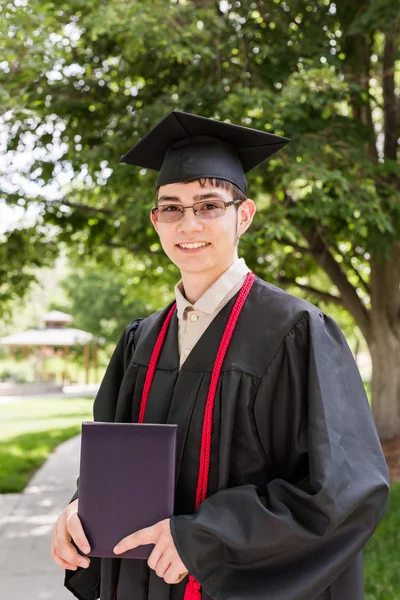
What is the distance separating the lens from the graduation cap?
202cm

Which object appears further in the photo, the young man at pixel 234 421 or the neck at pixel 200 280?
the neck at pixel 200 280

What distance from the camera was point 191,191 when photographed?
1.99 meters

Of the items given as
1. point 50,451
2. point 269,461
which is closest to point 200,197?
point 269,461

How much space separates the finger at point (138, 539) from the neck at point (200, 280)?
670 millimetres

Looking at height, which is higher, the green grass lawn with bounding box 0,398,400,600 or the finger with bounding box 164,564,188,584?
the finger with bounding box 164,564,188,584

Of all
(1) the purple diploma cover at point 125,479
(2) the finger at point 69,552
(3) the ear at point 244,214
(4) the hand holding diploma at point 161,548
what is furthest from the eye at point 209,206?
(2) the finger at point 69,552

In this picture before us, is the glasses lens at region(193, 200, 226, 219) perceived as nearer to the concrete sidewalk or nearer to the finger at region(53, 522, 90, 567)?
the finger at region(53, 522, 90, 567)

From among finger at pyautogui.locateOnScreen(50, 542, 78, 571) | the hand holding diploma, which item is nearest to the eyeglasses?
the hand holding diploma

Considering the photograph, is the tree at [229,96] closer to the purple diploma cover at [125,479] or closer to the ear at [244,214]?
the ear at [244,214]

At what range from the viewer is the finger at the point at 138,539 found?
1.68m

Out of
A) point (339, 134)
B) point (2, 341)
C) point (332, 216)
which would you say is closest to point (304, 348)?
point (339, 134)

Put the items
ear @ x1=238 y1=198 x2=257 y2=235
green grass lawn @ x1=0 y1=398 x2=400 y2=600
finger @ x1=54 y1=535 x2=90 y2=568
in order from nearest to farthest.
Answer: finger @ x1=54 y1=535 x2=90 y2=568 < ear @ x1=238 y1=198 x2=257 y2=235 < green grass lawn @ x1=0 y1=398 x2=400 y2=600

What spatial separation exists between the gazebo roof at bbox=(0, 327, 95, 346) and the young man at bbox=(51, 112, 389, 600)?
25.1 meters

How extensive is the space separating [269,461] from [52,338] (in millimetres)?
27193
